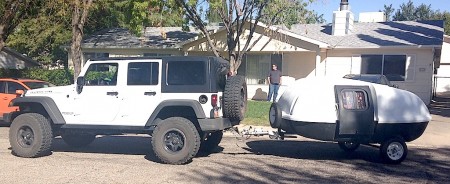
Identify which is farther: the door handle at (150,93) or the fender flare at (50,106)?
the fender flare at (50,106)

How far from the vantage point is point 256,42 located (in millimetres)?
22047

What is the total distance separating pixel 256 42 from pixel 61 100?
13.4 m

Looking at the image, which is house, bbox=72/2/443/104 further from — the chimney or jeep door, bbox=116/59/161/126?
jeep door, bbox=116/59/161/126

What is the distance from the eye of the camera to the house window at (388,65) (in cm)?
2095

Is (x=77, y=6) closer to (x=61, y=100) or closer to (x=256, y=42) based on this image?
(x=256, y=42)

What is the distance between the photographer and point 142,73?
941 cm

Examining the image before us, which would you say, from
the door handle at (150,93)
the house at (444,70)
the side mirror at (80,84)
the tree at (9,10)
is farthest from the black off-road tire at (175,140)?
the house at (444,70)

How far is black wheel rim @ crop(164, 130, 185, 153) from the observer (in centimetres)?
905

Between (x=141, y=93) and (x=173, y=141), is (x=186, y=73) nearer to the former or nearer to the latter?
(x=141, y=93)

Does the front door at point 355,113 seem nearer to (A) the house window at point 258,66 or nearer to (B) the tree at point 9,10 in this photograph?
(A) the house window at point 258,66

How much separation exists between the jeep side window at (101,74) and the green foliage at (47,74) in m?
14.0

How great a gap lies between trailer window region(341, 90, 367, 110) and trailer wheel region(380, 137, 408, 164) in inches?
34.1

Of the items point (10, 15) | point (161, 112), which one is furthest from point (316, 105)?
point (10, 15)

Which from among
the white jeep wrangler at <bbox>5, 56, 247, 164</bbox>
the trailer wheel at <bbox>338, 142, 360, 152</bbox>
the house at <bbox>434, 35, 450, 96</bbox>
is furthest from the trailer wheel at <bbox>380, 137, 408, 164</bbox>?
the house at <bbox>434, 35, 450, 96</bbox>
